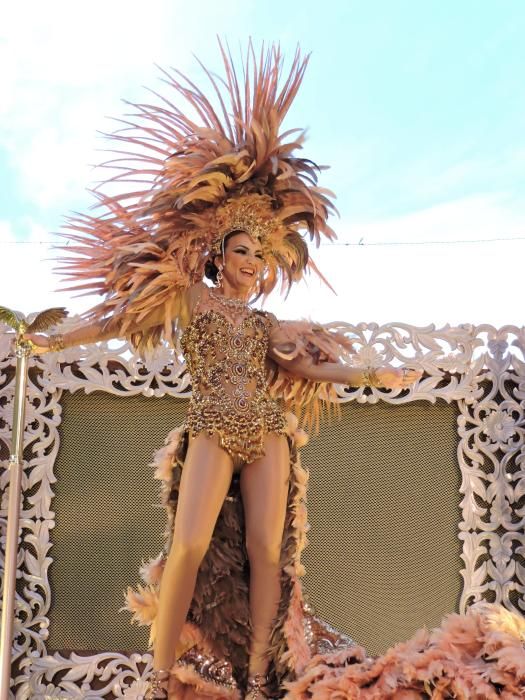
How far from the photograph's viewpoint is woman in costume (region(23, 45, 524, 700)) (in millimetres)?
2768

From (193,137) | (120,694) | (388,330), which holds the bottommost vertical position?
(120,694)

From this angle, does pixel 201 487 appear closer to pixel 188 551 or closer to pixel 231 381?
pixel 188 551

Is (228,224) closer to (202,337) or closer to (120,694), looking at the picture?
(202,337)

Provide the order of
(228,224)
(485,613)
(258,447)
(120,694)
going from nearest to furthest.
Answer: (485,613) → (258,447) → (228,224) → (120,694)

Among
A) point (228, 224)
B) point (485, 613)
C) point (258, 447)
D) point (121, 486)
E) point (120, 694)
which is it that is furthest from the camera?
point (121, 486)

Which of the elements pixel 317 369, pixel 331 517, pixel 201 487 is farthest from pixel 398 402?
pixel 201 487

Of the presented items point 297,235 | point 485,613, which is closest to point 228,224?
point 297,235

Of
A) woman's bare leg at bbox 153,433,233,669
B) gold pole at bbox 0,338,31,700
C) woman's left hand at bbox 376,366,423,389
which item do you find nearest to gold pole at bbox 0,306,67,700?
gold pole at bbox 0,338,31,700

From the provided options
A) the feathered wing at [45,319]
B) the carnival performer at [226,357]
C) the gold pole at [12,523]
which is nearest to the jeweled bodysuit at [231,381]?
the carnival performer at [226,357]

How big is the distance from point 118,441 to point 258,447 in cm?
217

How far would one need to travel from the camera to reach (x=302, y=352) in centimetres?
302

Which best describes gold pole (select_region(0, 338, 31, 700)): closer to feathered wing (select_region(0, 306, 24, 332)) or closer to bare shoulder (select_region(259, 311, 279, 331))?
feathered wing (select_region(0, 306, 24, 332))

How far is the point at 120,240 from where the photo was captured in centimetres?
310

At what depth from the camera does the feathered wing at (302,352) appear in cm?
303
